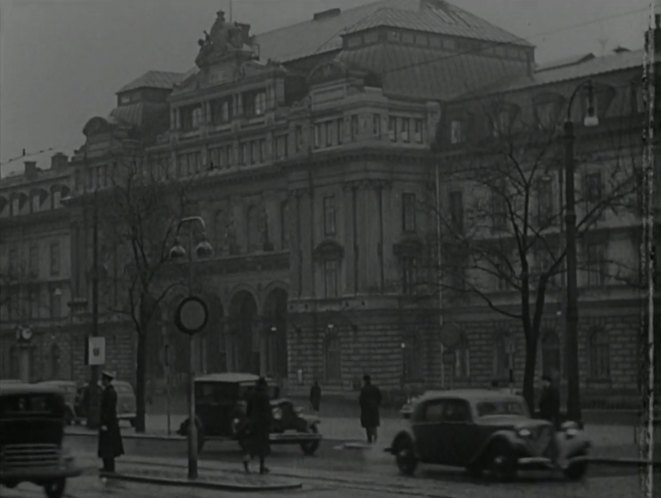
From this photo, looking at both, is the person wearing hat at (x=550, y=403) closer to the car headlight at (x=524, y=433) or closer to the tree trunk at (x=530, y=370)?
the tree trunk at (x=530, y=370)

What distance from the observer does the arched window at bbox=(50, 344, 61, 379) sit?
65550 millimetres

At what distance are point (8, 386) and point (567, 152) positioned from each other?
13072 mm

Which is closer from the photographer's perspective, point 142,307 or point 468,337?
point 142,307

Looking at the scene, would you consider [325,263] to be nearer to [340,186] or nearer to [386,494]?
[340,186]

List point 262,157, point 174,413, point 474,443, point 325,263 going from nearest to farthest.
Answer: point 474,443 < point 174,413 < point 262,157 < point 325,263

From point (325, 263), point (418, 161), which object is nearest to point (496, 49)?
point (418, 161)

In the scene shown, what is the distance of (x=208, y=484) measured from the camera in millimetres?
25266

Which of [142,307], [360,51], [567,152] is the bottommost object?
[142,307]

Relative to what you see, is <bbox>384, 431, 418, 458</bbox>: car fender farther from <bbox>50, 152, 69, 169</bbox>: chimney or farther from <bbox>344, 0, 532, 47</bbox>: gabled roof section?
<bbox>50, 152, 69, 169</bbox>: chimney

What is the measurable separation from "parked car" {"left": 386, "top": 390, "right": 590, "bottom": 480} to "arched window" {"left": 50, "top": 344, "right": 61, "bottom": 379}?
4006cm

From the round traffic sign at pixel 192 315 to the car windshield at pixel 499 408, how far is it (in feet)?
15.6

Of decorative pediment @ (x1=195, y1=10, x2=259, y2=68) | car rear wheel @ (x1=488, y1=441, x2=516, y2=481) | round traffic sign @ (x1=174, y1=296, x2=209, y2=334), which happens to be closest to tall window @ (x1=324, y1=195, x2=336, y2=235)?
decorative pediment @ (x1=195, y1=10, x2=259, y2=68)

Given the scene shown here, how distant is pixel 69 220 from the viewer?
259ft

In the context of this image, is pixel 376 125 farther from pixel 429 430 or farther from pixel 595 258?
pixel 429 430
